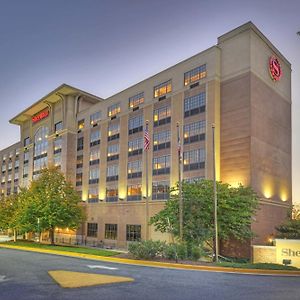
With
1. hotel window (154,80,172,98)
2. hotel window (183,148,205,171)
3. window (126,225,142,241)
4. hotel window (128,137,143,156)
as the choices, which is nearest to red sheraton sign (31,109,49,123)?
hotel window (128,137,143,156)

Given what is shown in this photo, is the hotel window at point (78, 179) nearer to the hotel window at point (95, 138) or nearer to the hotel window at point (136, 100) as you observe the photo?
the hotel window at point (95, 138)

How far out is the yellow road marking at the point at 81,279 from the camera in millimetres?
16516

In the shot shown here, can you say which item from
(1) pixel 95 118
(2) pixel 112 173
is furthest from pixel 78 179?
(1) pixel 95 118

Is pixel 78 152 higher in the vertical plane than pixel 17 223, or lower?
higher

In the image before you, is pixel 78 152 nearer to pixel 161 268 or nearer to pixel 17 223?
pixel 17 223

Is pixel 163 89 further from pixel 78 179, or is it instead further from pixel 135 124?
pixel 78 179

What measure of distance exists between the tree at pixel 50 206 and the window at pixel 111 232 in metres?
6.15

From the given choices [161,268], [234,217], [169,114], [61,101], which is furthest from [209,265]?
[61,101]

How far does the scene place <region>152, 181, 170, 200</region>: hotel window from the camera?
50.5 metres

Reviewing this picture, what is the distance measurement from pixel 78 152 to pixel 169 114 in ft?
86.1

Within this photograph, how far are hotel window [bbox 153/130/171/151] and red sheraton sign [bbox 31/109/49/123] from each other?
3602 centimetres

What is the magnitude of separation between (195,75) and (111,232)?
2750cm

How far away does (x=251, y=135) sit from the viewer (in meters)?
43.2

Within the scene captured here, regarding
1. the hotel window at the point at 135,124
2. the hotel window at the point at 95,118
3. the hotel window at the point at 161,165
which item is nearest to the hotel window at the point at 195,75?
the hotel window at the point at 135,124
